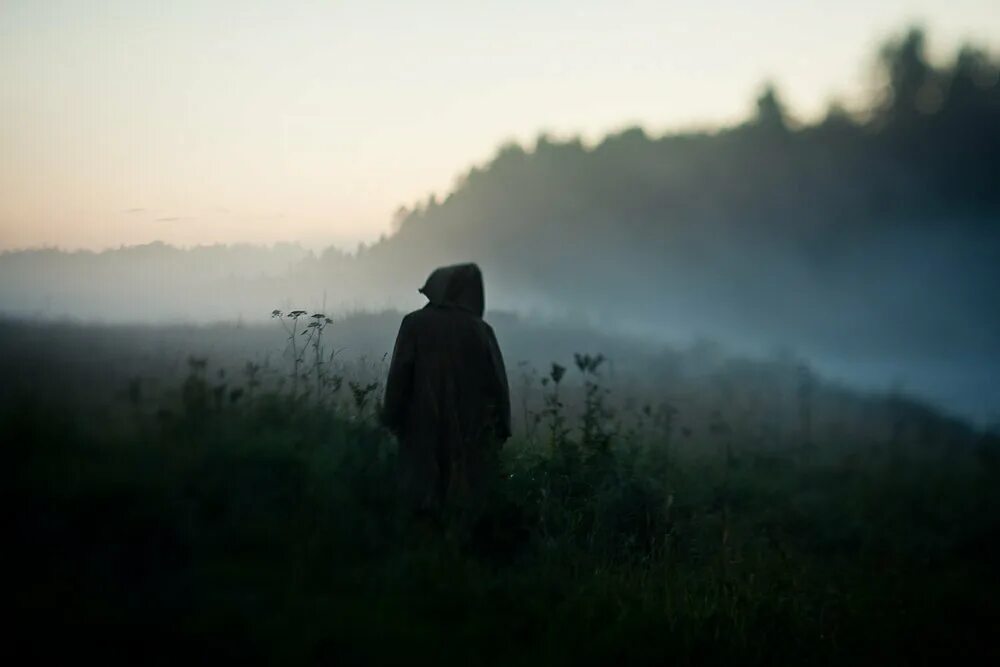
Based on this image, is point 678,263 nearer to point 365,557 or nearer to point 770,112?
point 770,112

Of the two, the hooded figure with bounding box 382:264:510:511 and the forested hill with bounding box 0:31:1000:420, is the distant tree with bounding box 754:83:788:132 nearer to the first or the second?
the forested hill with bounding box 0:31:1000:420

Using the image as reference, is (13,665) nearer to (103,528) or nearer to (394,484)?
(103,528)

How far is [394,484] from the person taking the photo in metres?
5.45

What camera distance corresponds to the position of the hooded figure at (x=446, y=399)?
552cm

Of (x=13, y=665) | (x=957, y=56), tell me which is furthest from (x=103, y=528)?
(x=957, y=56)

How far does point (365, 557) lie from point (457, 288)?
214 centimetres

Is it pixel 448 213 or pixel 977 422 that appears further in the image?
pixel 448 213

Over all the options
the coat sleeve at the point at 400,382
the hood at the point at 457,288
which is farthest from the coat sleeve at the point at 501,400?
the coat sleeve at the point at 400,382

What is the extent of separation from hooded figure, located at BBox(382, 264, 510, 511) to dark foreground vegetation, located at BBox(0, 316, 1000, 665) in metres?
0.30

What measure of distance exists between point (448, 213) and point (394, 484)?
3008 cm

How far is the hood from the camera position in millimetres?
5699

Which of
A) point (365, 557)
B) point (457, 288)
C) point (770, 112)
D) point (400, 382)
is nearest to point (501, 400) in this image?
point (400, 382)

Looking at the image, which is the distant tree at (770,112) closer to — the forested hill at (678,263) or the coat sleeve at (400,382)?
the forested hill at (678,263)

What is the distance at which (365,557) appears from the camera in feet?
15.0
